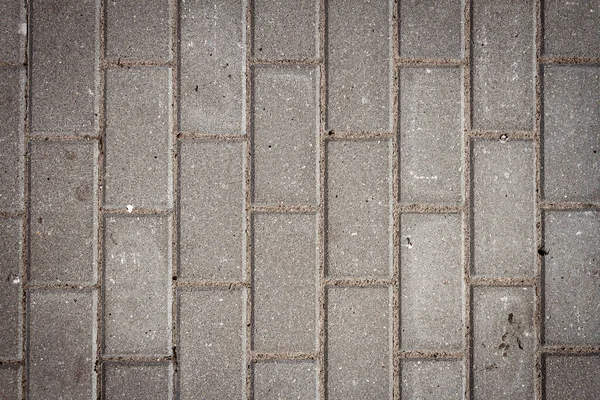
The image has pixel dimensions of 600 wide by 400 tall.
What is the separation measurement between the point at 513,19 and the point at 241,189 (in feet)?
4.08

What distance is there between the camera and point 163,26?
76.5 inches

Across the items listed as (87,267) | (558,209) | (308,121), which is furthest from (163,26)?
(558,209)

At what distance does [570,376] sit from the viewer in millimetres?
1957

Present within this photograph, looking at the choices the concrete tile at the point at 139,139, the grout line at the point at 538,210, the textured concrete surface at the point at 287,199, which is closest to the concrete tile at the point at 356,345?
the textured concrete surface at the point at 287,199

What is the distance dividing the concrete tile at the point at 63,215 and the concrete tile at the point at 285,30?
769 millimetres

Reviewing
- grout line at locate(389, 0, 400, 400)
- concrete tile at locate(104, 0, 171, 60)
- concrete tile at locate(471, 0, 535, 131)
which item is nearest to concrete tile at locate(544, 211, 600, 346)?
concrete tile at locate(471, 0, 535, 131)

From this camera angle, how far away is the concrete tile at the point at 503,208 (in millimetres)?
1943

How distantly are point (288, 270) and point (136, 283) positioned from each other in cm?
59

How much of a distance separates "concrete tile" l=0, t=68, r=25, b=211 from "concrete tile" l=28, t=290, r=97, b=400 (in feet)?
1.21

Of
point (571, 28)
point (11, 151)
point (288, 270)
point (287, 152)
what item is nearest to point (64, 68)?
point (11, 151)

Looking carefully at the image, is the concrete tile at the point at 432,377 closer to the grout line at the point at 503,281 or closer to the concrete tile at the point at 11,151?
the grout line at the point at 503,281

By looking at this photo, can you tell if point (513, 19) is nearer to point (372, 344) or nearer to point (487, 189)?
point (487, 189)

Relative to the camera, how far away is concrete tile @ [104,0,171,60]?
194 cm

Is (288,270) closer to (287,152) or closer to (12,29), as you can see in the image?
(287,152)
